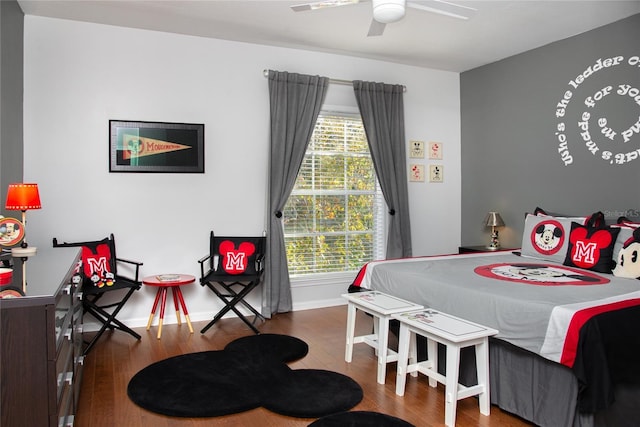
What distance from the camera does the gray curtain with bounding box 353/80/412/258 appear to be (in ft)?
16.7

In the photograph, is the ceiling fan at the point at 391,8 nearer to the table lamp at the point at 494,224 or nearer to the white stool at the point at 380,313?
the white stool at the point at 380,313

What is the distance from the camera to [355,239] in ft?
17.3

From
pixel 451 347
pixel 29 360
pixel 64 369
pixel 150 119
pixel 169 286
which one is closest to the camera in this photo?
pixel 29 360

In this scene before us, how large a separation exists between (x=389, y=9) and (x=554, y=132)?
107 inches

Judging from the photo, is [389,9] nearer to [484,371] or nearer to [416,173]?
[484,371]

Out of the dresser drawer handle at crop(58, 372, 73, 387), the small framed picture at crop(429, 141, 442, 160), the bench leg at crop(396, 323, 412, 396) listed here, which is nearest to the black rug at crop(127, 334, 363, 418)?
the bench leg at crop(396, 323, 412, 396)

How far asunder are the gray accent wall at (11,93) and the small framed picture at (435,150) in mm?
4263

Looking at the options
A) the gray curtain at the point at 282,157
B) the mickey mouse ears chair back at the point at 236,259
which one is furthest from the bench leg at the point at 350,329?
the gray curtain at the point at 282,157

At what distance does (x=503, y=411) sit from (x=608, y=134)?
2.87m

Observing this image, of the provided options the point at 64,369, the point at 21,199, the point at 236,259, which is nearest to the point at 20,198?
the point at 21,199

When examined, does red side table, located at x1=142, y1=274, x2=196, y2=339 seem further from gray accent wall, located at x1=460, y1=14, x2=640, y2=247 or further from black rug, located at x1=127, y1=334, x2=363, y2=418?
gray accent wall, located at x1=460, y1=14, x2=640, y2=247

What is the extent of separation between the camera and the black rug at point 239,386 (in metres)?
2.60

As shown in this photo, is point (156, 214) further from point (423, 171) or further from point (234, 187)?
point (423, 171)

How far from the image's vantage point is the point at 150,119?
169 inches
